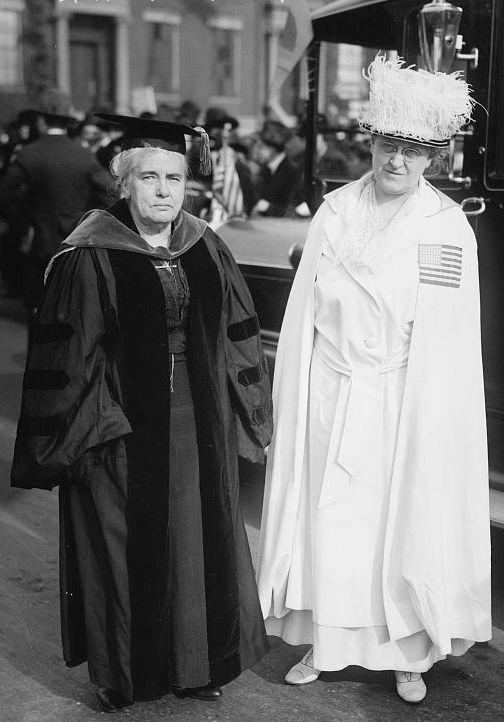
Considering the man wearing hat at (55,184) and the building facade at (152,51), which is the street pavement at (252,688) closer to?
the man wearing hat at (55,184)

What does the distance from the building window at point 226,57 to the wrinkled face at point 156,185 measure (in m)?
23.6

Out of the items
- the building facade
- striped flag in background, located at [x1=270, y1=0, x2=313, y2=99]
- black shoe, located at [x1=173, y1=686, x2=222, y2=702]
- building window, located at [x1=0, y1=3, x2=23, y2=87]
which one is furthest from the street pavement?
building window, located at [x1=0, y1=3, x2=23, y2=87]

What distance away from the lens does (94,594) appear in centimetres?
312

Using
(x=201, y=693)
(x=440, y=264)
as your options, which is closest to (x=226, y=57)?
(x=440, y=264)

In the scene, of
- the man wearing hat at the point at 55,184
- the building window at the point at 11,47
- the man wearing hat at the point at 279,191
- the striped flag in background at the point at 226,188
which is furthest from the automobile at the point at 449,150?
the building window at the point at 11,47

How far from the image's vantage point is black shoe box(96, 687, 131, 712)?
326 cm

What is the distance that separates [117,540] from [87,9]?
24.3m

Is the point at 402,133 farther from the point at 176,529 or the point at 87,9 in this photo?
the point at 87,9

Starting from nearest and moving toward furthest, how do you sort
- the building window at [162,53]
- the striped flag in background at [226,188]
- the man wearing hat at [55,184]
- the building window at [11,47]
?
1. the man wearing hat at [55,184]
2. the striped flag in background at [226,188]
3. the building window at [11,47]
4. the building window at [162,53]

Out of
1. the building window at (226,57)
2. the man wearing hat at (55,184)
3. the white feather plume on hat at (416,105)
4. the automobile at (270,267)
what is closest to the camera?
the white feather plume on hat at (416,105)

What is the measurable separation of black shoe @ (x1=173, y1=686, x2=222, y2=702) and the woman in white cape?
0.35 m

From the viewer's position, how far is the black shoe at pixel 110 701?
3.26 meters

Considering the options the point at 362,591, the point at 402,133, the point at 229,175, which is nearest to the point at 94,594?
A: the point at 362,591

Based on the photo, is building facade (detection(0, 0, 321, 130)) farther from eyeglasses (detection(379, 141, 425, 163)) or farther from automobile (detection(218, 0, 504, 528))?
eyeglasses (detection(379, 141, 425, 163))
